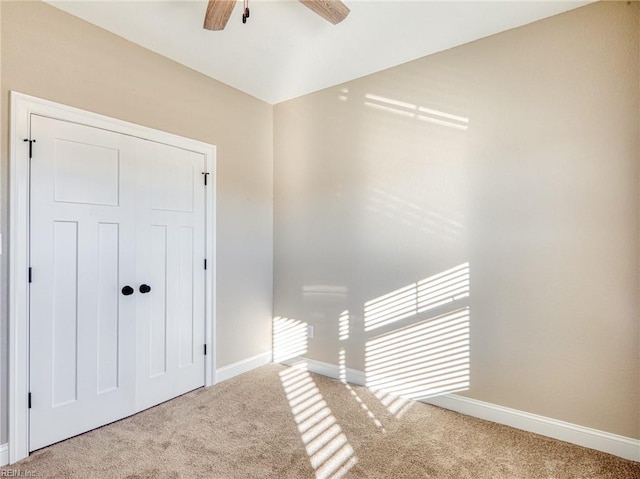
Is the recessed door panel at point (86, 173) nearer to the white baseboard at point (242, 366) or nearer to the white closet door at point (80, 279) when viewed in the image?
the white closet door at point (80, 279)

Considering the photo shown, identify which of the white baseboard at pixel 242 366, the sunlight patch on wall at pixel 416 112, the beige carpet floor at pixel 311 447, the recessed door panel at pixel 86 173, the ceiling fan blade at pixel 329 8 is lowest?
the beige carpet floor at pixel 311 447

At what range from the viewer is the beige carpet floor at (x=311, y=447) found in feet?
6.17

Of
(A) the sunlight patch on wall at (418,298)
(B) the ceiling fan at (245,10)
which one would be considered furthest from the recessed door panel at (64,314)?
(A) the sunlight patch on wall at (418,298)

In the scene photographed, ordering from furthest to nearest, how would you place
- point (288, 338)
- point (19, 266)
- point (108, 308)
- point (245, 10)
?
point (288, 338), point (108, 308), point (19, 266), point (245, 10)

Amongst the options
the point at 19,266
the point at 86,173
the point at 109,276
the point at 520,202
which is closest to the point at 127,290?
the point at 109,276

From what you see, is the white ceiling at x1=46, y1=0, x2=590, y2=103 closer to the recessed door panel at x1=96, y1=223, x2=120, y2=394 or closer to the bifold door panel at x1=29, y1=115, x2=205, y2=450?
the bifold door panel at x1=29, y1=115, x2=205, y2=450

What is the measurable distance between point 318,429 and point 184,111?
8.57 ft

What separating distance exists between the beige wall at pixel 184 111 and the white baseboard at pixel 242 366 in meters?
0.08

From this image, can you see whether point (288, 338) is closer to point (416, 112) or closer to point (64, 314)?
point (64, 314)

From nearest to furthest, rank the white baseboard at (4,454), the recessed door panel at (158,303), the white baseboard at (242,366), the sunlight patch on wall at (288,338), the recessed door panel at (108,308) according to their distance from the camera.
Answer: the white baseboard at (4,454) → the recessed door panel at (108,308) → the recessed door panel at (158,303) → the white baseboard at (242,366) → the sunlight patch on wall at (288,338)

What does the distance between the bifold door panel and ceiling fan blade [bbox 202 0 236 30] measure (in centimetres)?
103

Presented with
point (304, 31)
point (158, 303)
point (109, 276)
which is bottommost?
point (158, 303)

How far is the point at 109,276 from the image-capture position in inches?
93.8

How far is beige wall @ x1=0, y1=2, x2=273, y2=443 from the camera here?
2.01m
